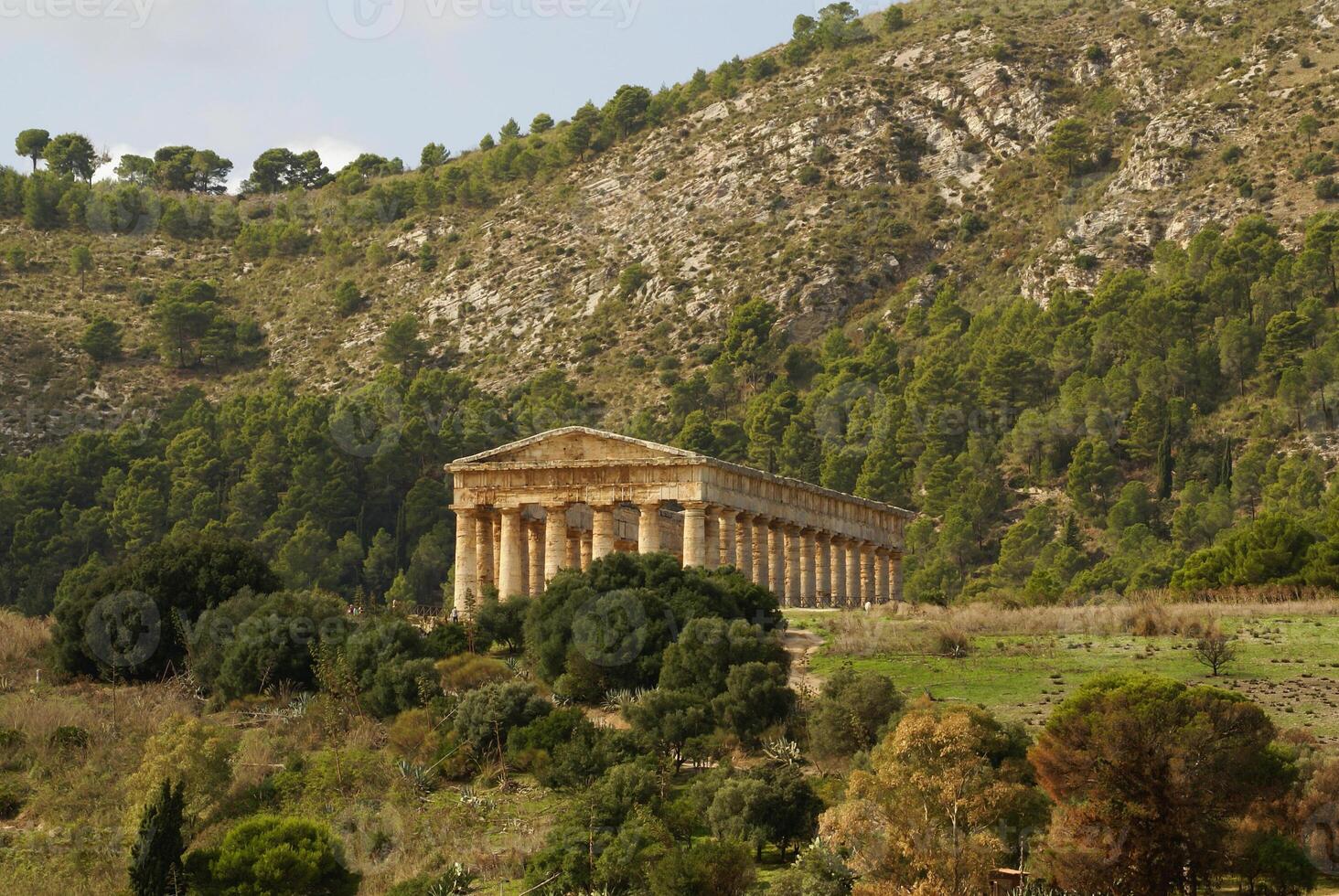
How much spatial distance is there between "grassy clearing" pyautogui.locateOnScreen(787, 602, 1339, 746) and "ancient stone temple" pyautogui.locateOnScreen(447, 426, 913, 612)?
5164 mm

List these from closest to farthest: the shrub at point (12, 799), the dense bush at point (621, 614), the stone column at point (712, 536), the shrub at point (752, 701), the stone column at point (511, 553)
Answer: the shrub at point (12, 799) → the shrub at point (752, 701) → the dense bush at point (621, 614) → the stone column at point (511, 553) → the stone column at point (712, 536)

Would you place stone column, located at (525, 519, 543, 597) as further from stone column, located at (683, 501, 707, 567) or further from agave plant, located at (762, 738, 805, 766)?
agave plant, located at (762, 738, 805, 766)

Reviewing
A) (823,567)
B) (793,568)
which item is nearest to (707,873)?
(793,568)

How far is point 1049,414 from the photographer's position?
108m

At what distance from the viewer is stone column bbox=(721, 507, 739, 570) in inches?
2579

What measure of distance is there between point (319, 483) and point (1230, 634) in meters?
64.4

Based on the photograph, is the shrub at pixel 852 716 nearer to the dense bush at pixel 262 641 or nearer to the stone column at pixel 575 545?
the dense bush at pixel 262 641

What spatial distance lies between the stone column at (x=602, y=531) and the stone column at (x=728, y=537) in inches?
145

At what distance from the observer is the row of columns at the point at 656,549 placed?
6438 centimetres

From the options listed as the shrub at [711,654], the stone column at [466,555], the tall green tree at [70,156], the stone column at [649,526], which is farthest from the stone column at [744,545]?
the tall green tree at [70,156]

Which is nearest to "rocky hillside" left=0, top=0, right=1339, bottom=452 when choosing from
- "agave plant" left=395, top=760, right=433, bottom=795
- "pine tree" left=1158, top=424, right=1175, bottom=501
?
"pine tree" left=1158, top=424, right=1175, bottom=501

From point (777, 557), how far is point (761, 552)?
201 cm

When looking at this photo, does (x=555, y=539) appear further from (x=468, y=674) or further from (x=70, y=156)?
(x=70, y=156)

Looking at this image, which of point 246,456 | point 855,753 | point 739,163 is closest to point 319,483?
point 246,456
